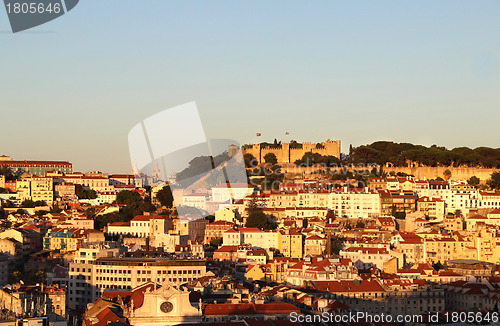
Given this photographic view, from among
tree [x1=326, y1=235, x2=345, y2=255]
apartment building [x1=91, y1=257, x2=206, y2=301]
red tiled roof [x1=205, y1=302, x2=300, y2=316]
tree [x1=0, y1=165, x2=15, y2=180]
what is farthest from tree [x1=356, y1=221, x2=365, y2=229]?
A: tree [x1=0, y1=165, x2=15, y2=180]

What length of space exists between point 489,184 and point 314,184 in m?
10.3

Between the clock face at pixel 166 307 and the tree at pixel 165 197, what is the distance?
28411 millimetres

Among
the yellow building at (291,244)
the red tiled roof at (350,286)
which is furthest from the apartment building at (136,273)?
the yellow building at (291,244)

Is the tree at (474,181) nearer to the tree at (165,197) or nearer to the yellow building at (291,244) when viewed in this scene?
the yellow building at (291,244)

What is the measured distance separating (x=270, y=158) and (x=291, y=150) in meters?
1.91

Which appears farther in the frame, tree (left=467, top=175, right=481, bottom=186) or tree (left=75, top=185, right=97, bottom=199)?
tree (left=75, top=185, right=97, bottom=199)

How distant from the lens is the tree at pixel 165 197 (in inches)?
2168

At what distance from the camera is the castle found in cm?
6575

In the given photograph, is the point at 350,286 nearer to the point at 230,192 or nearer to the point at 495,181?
the point at 230,192

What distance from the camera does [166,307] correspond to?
26.5 metres

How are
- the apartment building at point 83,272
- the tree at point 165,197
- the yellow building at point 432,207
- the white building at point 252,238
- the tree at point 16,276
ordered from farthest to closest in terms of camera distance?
the tree at point 165,197 < the yellow building at point 432,207 < the white building at point 252,238 < the tree at point 16,276 < the apartment building at point 83,272

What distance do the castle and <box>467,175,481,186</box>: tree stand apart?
10.4 meters

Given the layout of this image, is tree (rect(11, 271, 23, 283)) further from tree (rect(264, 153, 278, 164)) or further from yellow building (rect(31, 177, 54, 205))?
tree (rect(264, 153, 278, 164))

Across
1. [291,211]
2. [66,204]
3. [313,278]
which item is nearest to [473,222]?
[291,211]
